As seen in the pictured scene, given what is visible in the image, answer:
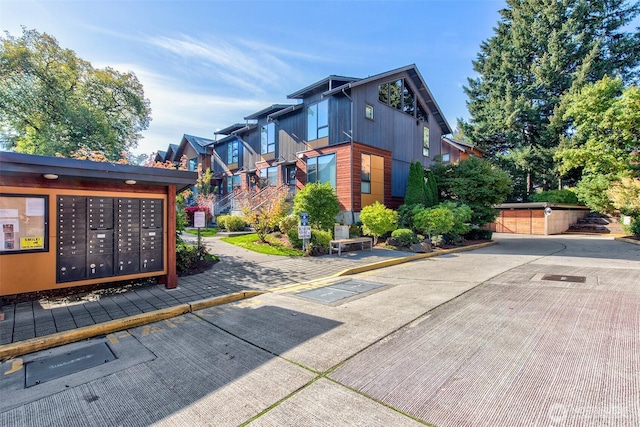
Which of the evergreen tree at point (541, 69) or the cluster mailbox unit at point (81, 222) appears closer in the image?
the cluster mailbox unit at point (81, 222)

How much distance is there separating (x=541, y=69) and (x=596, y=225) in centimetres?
1668

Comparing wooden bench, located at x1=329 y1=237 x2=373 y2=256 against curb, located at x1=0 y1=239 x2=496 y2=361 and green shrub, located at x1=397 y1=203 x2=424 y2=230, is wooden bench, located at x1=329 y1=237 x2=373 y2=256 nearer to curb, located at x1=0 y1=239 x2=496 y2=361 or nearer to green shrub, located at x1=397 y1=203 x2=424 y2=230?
green shrub, located at x1=397 y1=203 x2=424 y2=230

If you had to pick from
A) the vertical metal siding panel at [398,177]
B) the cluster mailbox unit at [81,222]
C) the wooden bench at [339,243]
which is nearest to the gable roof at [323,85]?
the vertical metal siding panel at [398,177]

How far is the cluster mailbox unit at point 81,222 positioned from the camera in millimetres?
4902

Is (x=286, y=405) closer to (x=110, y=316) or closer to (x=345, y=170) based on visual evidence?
(x=110, y=316)

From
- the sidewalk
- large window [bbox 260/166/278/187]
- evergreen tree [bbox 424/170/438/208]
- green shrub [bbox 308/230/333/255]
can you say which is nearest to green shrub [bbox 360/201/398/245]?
green shrub [bbox 308/230/333/255]

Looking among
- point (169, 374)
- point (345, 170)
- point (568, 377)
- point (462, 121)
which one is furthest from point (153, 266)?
point (462, 121)

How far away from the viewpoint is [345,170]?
622 inches

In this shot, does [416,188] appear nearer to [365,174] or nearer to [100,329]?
[365,174]

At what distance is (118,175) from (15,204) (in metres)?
1.58

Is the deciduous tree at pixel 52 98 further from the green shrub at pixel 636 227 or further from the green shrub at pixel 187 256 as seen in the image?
the green shrub at pixel 636 227

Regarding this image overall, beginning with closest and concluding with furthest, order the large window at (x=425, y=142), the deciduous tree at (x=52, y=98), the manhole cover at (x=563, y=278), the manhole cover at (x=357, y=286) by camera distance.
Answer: the manhole cover at (x=357, y=286) → the manhole cover at (x=563, y=278) → the deciduous tree at (x=52, y=98) → the large window at (x=425, y=142)

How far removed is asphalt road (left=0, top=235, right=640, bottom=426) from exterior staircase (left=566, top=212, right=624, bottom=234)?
2691 centimetres

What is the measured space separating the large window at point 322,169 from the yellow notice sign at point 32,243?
12732mm
